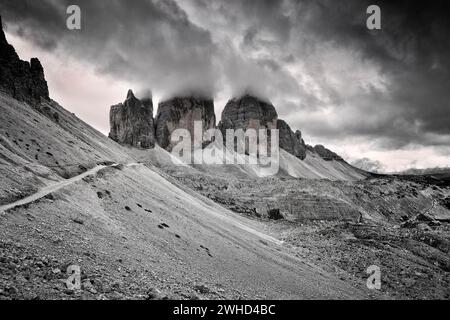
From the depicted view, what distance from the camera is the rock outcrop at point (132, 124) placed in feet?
519

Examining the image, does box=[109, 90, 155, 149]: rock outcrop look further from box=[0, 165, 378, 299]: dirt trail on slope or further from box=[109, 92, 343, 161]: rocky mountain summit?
box=[0, 165, 378, 299]: dirt trail on slope

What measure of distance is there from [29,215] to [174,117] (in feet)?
536

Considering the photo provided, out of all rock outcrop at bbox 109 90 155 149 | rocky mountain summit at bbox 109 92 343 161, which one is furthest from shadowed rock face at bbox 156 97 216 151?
rock outcrop at bbox 109 90 155 149

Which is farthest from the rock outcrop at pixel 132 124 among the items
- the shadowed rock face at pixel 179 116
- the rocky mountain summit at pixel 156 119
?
the shadowed rock face at pixel 179 116

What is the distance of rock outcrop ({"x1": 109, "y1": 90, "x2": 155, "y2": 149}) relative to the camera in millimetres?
158125

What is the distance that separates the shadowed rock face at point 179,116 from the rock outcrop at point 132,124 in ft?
24.1

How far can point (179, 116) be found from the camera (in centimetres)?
18038

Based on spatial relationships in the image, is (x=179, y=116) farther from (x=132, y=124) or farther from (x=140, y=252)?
(x=140, y=252)

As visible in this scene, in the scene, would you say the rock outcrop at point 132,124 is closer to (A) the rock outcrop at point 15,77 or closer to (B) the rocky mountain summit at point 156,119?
(B) the rocky mountain summit at point 156,119

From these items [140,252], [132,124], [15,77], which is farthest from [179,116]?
[140,252]

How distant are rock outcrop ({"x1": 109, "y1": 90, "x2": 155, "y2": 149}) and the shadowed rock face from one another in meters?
7.35

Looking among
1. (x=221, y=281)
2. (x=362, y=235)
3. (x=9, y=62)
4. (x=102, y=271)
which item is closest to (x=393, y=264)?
(x=362, y=235)

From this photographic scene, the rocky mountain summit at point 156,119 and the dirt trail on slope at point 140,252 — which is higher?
the rocky mountain summit at point 156,119
